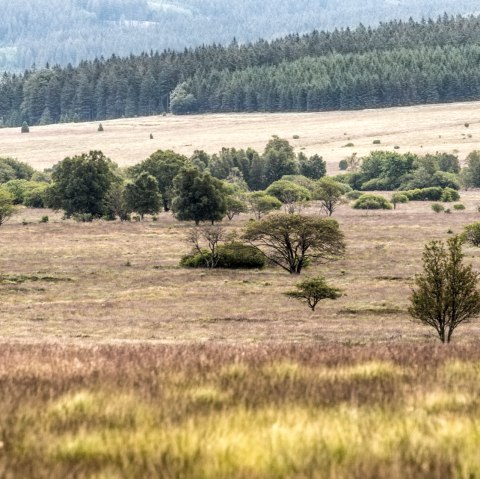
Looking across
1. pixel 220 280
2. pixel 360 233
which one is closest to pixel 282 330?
pixel 220 280

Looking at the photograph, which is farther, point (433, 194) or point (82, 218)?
point (433, 194)

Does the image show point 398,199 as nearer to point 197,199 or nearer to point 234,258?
point 197,199

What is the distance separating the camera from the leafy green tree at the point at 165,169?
394ft

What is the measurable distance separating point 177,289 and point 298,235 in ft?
44.4

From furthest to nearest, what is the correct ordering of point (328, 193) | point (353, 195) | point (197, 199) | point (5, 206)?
point (353, 195), point (328, 193), point (5, 206), point (197, 199)

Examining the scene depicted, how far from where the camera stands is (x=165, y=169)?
4724 inches

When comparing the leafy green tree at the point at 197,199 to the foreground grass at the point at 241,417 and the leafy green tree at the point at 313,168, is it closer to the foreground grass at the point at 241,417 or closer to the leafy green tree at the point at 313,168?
the leafy green tree at the point at 313,168

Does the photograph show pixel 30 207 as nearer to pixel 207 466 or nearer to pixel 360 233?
pixel 360 233

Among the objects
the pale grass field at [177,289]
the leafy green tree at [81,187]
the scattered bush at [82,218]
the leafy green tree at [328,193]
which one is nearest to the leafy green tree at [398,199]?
the leafy green tree at [328,193]

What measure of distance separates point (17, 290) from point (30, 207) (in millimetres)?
72873

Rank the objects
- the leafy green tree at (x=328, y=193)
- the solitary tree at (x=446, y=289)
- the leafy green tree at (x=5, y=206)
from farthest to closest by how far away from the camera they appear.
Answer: the leafy green tree at (x=328, y=193)
the leafy green tree at (x=5, y=206)
the solitary tree at (x=446, y=289)

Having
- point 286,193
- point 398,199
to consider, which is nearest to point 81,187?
point 286,193

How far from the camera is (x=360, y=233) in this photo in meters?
92.9

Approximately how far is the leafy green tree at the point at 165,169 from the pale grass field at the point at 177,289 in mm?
15810
